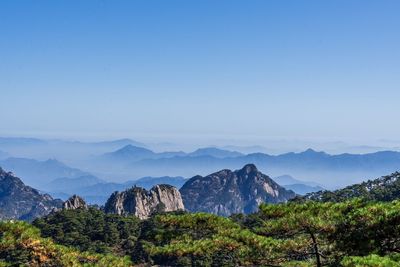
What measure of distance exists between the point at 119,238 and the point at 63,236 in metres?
14.3

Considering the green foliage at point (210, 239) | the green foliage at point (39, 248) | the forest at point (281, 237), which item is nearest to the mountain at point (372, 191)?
the green foliage at point (39, 248)

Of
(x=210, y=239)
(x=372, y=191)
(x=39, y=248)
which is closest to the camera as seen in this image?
(x=210, y=239)

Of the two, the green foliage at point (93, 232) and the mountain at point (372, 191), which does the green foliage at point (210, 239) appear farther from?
the mountain at point (372, 191)

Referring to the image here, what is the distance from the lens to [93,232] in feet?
374

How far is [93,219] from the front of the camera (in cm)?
13438

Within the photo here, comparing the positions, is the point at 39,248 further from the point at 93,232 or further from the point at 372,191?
the point at 372,191

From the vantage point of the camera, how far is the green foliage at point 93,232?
102438 millimetres

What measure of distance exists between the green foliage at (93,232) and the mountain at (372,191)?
49.5 m

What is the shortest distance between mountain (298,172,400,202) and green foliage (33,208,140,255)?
4955cm

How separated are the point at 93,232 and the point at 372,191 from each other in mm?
86671

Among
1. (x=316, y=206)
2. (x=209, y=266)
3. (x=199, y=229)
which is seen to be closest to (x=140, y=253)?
(x=209, y=266)

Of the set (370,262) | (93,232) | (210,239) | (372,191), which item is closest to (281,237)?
(210,239)

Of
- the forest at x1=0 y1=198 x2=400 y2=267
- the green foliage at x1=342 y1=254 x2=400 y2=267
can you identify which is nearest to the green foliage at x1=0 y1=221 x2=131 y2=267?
the forest at x1=0 y1=198 x2=400 y2=267

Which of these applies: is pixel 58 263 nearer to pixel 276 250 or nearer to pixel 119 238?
pixel 276 250
